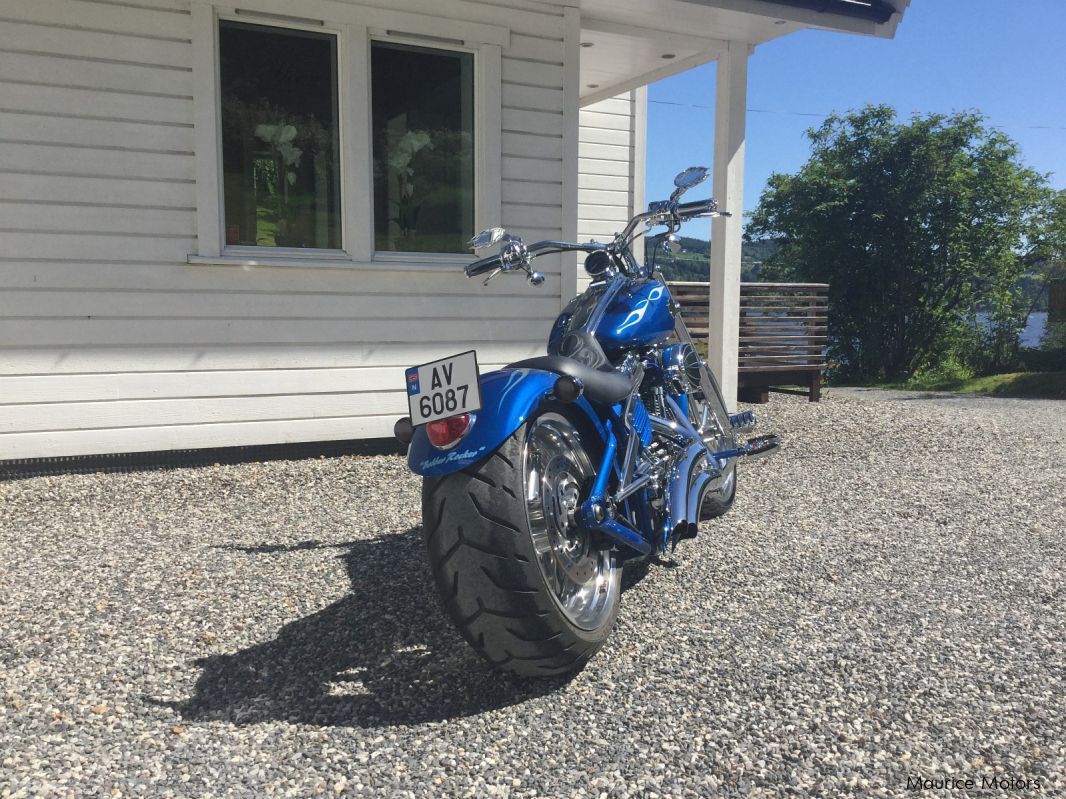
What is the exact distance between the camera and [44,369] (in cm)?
499

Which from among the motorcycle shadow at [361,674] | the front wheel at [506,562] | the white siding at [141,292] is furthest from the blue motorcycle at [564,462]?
the white siding at [141,292]

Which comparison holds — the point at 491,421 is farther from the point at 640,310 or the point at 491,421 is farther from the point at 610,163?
the point at 610,163

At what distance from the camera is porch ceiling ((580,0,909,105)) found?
6117mm

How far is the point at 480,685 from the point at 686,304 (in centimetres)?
664

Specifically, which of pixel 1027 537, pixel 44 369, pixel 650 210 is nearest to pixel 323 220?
pixel 44 369

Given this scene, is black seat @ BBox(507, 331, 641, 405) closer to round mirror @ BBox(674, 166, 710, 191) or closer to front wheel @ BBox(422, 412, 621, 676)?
front wheel @ BBox(422, 412, 621, 676)

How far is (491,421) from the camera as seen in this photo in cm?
232

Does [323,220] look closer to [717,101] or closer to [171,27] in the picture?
[171,27]

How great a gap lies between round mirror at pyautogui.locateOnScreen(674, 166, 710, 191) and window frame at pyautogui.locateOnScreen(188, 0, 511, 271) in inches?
114

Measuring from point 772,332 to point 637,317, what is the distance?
626 centimetres

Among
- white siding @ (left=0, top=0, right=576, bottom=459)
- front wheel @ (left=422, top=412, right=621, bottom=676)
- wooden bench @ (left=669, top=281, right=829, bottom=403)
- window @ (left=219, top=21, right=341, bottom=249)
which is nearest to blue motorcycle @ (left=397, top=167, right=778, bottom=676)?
front wheel @ (left=422, top=412, right=621, bottom=676)

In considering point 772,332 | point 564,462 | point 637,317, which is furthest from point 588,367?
point 772,332

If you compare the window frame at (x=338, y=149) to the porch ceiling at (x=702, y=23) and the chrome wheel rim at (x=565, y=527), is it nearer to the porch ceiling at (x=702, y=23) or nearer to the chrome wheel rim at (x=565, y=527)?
the porch ceiling at (x=702, y=23)

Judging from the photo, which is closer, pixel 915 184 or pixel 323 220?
pixel 323 220
